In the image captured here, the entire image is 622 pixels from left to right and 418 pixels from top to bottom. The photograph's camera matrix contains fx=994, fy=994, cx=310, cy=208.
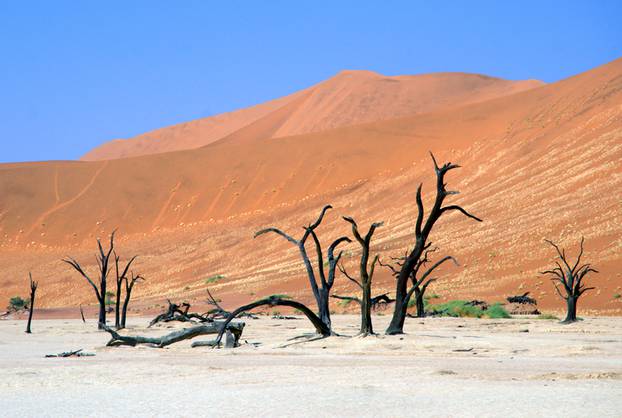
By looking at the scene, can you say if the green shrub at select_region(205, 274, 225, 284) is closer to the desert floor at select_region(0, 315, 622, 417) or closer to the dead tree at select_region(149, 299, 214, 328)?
the dead tree at select_region(149, 299, 214, 328)

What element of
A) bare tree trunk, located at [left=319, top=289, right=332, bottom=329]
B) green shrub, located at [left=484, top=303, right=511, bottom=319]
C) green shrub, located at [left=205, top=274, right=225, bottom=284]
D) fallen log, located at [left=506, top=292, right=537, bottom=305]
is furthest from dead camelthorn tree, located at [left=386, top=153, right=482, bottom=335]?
green shrub, located at [left=205, top=274, right=225, bottom=284]

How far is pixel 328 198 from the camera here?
73.0 m

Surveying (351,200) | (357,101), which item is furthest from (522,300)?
(357,101)

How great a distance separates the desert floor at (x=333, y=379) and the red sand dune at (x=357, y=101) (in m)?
101

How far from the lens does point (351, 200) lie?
7069cm

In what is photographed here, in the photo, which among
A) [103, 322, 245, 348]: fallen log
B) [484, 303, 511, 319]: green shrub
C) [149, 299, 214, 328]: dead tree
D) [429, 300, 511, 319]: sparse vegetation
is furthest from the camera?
[429, 300, 511, 319]: sparse vegetation

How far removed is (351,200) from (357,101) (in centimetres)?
6065

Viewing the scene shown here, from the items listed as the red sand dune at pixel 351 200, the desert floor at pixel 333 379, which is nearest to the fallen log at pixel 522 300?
the red sand dune at pixel 351 200

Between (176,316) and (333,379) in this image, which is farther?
(176,316)

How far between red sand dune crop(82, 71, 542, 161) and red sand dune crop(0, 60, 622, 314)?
3292cm

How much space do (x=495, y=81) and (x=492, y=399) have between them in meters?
127

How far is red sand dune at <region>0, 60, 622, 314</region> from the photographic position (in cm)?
4709

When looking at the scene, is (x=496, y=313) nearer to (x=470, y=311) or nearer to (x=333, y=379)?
(x=470, y=311)

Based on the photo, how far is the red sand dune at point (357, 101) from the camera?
124 metres
